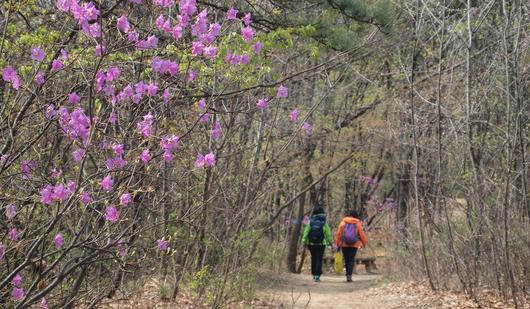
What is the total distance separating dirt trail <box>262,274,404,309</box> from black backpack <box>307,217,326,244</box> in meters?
0.90

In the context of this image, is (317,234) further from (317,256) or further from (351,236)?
(351,236)

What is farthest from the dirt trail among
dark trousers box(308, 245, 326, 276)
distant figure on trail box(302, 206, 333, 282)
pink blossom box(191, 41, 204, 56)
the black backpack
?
pink blossom box(191, 41, 204, 56)

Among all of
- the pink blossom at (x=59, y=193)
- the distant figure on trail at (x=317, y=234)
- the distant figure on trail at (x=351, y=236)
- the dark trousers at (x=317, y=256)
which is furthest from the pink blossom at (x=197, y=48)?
the dark trousers at (x=317, y=256)

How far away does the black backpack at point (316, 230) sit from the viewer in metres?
15.4

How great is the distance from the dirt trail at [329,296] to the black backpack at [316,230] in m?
0.90

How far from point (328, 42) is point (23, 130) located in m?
5.11

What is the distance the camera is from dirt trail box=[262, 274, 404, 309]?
11023 mm

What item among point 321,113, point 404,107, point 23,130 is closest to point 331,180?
point 321,113

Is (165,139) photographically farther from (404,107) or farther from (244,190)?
(404,107)

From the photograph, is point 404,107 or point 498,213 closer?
point 498,213

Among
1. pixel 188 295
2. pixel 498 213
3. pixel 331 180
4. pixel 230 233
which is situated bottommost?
pixel 188 295

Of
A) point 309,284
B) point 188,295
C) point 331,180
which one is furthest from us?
point 331,180

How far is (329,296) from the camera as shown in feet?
41.3

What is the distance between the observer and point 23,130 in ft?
16.3
